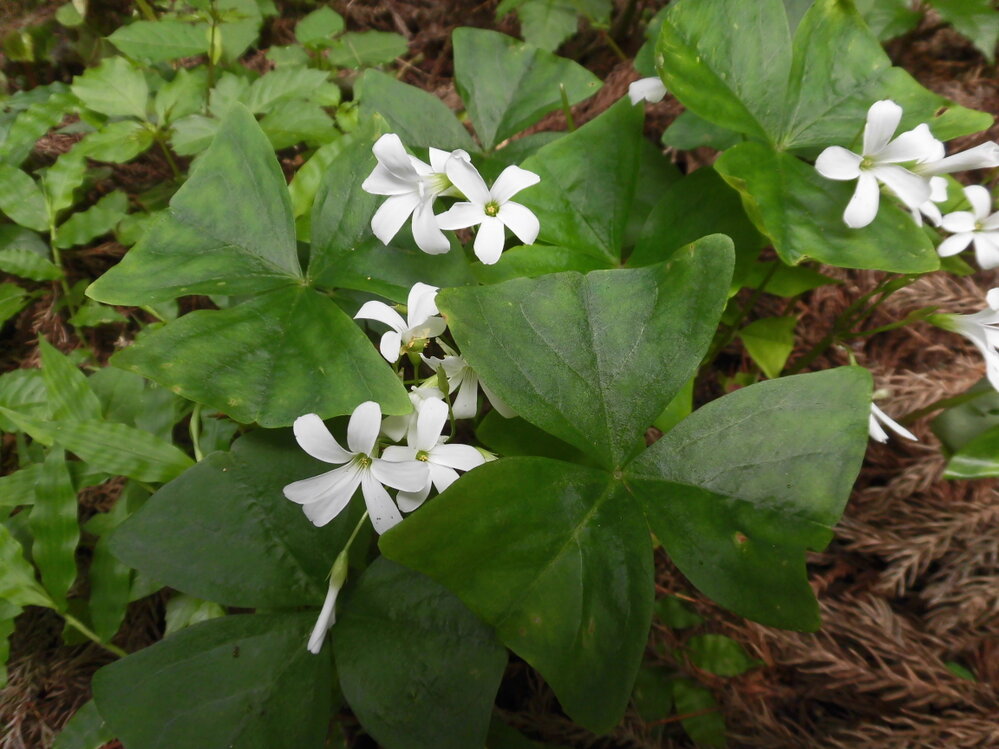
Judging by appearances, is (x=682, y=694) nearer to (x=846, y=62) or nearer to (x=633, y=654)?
(x=633, y=654)

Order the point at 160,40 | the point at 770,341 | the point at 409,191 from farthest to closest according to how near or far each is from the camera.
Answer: the point at 160,40 → the point at 770,341 → the point at 409,191

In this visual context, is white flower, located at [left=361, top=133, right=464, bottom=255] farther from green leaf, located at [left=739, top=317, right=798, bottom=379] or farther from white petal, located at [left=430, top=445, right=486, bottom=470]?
green leaf, located at [left=739, top=317, right=798, bottom=379]

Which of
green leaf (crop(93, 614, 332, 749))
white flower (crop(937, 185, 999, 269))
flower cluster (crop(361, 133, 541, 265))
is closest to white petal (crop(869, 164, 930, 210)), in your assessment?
white flower (crop(937, 185, 999, 269))

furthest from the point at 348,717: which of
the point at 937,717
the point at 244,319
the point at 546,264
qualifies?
the point at 937,717

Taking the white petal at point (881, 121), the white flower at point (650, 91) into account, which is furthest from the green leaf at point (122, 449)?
the white petal at point (881, 121)

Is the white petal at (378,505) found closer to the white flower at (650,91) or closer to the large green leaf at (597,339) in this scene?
the large green leaf at (597,339)

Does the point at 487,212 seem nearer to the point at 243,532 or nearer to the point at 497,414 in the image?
the point at 497,414

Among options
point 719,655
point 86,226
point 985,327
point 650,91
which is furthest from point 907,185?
point 86,226
